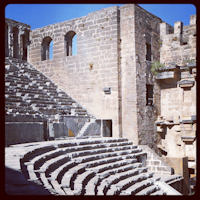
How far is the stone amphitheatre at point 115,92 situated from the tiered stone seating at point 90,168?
0.08 meters

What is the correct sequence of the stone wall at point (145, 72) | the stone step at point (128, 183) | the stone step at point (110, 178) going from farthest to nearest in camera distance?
the stone wall at point (145, 72) < the stone step at point (128, 183) < the stone step at point (110, 178)

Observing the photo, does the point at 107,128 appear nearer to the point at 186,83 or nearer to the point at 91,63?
the point at 91,63

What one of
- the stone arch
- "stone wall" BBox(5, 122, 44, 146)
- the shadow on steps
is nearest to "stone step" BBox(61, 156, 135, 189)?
the shadow on steps

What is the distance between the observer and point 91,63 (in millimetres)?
15016

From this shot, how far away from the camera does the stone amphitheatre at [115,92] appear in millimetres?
11148

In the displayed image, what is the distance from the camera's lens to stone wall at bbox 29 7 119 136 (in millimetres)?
14156

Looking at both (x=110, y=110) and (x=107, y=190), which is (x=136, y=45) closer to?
(x=110, y=110)

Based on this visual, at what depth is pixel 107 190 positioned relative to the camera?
7.85 meters

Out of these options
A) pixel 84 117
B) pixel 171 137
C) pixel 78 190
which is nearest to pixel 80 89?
pixel 84 117

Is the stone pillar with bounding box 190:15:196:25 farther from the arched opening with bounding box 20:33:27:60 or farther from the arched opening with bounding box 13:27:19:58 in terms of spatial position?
the arched opening with bounding box 13:27:19:58

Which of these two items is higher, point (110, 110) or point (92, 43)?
point (92, 43)

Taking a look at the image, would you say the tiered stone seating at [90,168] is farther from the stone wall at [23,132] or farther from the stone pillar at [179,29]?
the stone pillar at [179,29]

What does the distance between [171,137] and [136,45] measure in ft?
16.8

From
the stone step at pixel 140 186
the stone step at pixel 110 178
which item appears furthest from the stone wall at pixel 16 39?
the stone step at pixel 140 186
